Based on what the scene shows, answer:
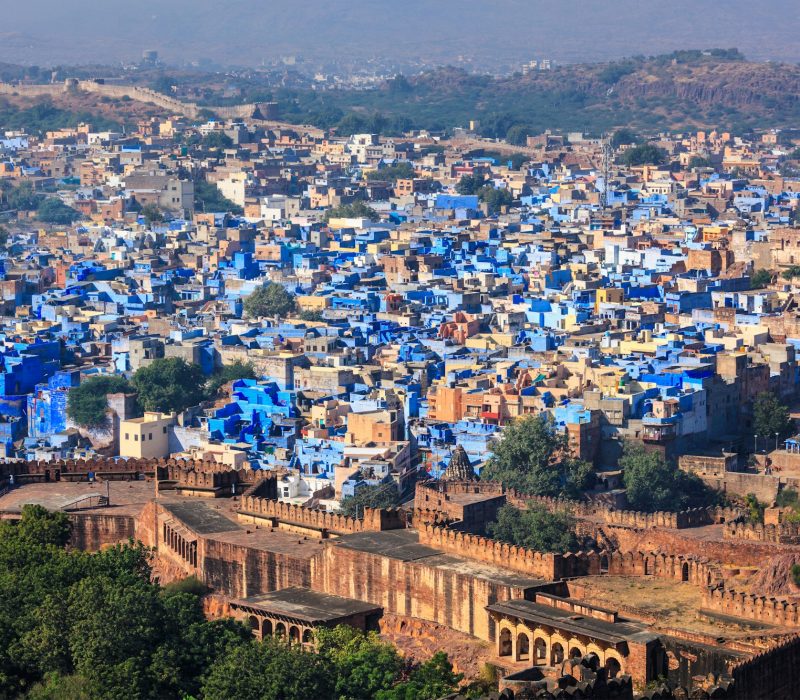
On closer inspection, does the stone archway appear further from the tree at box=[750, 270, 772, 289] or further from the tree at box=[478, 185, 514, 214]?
the tree at box=[478, 185, 514, 214]

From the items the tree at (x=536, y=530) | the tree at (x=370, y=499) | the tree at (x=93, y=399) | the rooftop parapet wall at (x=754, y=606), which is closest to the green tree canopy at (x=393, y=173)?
the tree at (x=93, y=399)

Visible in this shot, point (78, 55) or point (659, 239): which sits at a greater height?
point (78, 55)

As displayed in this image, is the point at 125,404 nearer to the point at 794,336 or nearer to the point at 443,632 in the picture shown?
the point at 794,336

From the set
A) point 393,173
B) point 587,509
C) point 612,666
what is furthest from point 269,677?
point 393,173

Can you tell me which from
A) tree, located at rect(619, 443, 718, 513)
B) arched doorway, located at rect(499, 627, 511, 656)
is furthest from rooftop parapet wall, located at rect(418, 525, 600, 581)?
tree, located at rect(619, 443, 718, 513)

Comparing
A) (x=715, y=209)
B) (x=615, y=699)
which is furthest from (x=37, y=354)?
(x=715, y=209)

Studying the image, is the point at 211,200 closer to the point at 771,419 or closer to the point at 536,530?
the point at 771,419
